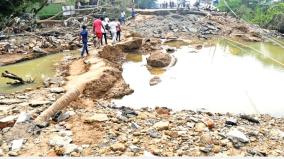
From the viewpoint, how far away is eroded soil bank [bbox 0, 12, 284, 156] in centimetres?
654

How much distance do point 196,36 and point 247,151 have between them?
2093 cm

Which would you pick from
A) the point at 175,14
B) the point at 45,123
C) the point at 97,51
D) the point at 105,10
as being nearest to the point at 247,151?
the point at 45,123

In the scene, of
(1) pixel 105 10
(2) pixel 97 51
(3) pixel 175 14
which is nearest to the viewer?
(2) pixel 97 51

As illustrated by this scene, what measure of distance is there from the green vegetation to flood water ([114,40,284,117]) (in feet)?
53.4

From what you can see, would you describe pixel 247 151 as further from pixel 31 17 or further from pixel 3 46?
pixel 31 17

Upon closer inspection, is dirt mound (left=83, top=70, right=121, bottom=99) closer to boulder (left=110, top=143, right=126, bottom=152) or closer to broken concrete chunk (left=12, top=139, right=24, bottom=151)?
broken concrete chunk (left=12, top=139, right=24, bottom=151)

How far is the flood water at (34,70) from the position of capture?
11.2 meters

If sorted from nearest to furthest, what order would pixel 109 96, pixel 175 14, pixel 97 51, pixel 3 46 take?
pixel 109 96 → pixel 97 51 → pixel 3 46 → pixel 175 14

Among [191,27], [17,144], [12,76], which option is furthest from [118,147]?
[191,27]

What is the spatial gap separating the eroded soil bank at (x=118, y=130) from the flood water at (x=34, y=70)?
113 centimetres

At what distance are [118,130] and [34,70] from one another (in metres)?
7.59

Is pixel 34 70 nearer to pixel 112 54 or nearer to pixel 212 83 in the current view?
pixel 112 54

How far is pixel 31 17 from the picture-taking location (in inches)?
853

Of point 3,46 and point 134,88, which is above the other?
point 3,46
